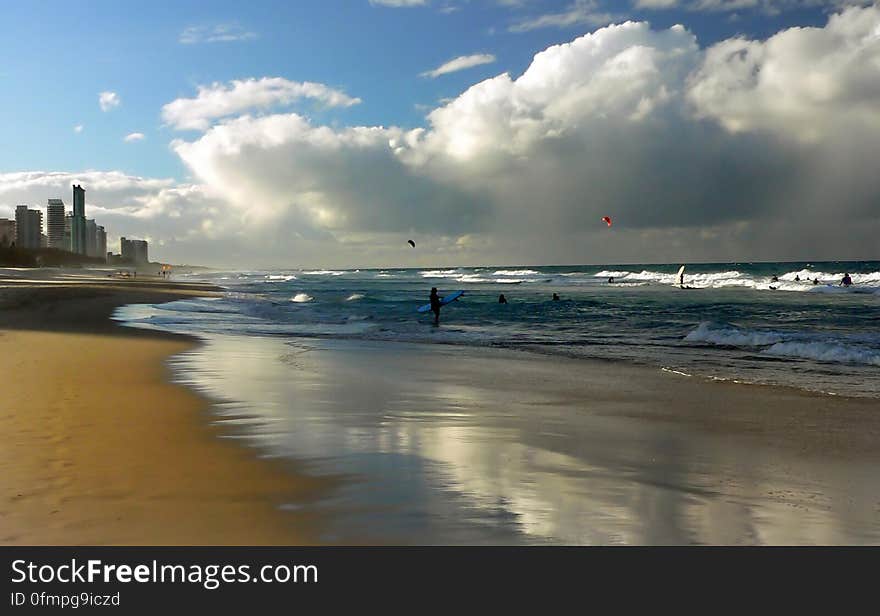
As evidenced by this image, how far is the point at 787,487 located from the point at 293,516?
178 inches

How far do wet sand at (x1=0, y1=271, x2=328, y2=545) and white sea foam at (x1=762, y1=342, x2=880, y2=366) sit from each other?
50.2 ft

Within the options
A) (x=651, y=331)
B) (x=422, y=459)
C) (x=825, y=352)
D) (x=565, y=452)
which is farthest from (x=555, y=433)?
(x=651, y=331)

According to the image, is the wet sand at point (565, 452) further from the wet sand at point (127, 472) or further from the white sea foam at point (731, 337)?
the white sea foam at point (731, 337)

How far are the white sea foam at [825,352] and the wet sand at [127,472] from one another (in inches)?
602

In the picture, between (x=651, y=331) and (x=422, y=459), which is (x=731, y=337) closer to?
(x=651, y=331)

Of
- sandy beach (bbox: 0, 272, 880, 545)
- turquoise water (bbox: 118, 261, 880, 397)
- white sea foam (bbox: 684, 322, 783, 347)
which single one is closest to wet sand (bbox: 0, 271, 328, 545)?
sandy beach (bbox: 0, 272, 880, 545)

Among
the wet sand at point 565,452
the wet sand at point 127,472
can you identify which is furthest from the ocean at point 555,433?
the wet sand at point 127,472

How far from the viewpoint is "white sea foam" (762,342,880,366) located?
17031mm

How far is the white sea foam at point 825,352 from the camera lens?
55.9 ft

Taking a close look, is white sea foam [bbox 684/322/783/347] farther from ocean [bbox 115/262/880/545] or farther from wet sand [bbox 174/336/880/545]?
wet sand [bbox 174/336/880/545]

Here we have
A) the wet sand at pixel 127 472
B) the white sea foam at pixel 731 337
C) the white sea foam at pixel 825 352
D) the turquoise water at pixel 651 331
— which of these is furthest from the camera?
the white sea foam at pixel 731 337

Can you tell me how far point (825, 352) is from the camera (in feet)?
59.1
